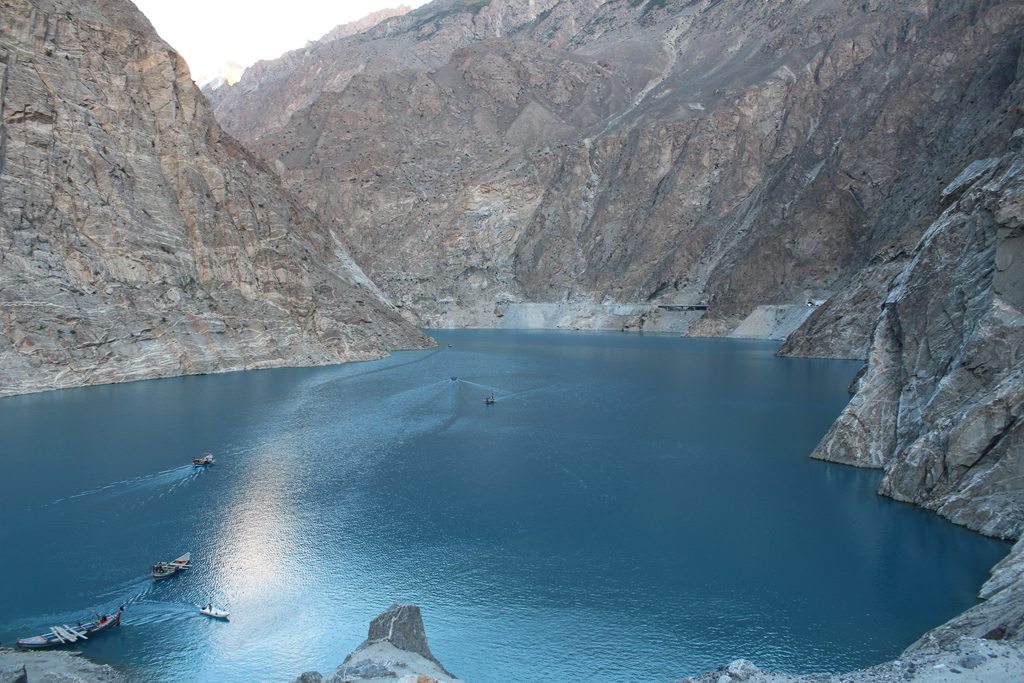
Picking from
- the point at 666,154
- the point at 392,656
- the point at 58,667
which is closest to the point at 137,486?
the point at 58,667

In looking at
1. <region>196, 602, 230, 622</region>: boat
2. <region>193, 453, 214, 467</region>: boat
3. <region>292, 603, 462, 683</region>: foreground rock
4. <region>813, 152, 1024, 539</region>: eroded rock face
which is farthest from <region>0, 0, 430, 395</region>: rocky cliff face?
<region>813, 152, 1024, 539</region>: eroded rock face

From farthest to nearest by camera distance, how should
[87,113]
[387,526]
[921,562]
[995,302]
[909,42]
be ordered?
[909,42], [87,113], [387,526], [995,302], [921,562]

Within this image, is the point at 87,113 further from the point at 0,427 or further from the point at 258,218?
the point at 0,427

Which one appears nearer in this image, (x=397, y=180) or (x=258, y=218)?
(x=258, y=218)

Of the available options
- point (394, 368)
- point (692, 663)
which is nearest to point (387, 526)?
point (692, 663)

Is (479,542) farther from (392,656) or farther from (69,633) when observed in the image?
(69,633)

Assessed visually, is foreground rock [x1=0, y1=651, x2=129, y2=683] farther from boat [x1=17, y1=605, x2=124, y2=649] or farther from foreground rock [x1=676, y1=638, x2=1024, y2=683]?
foreground rock [x1=676, y1=638, x2=1024, y2=683]
